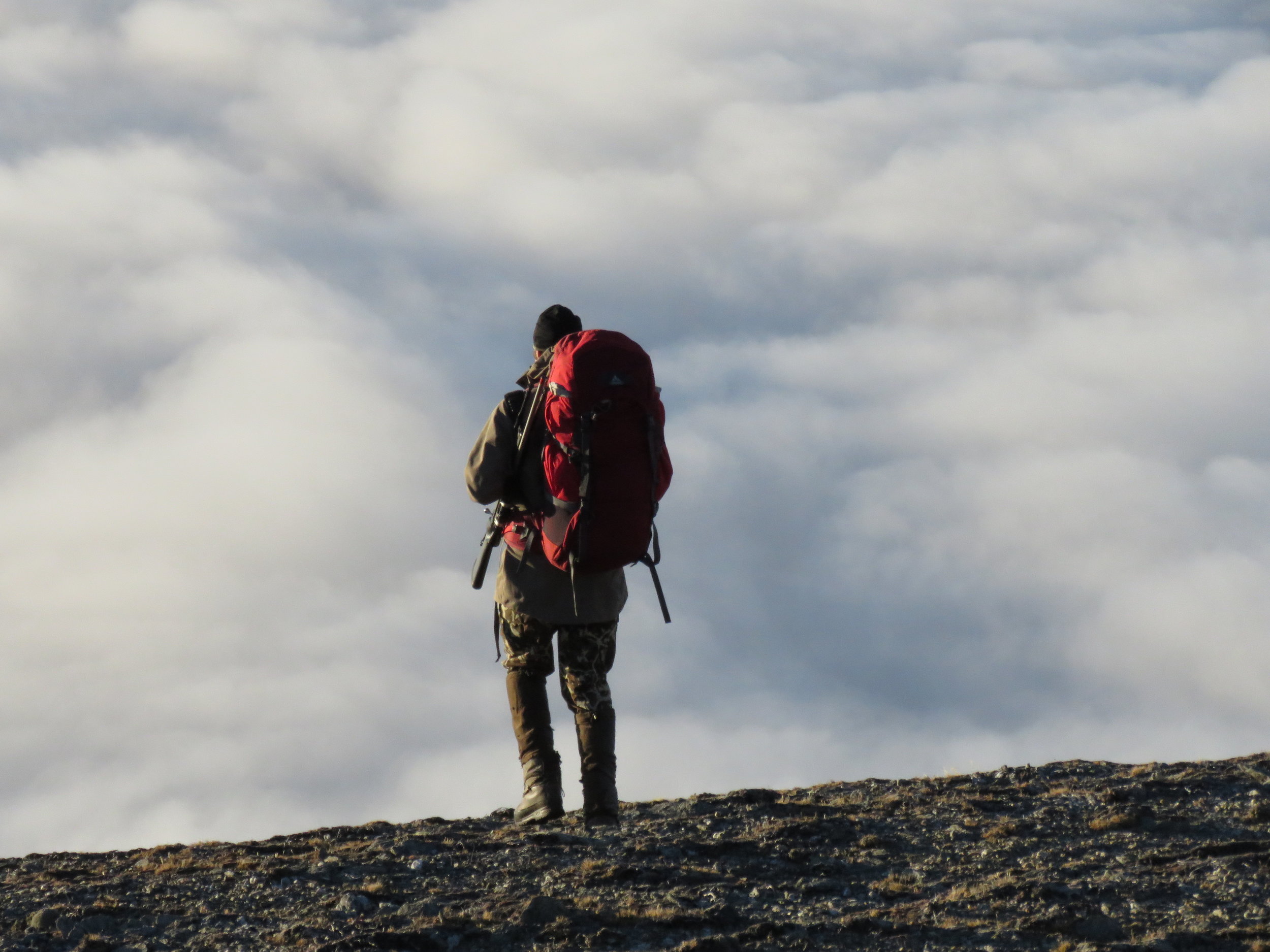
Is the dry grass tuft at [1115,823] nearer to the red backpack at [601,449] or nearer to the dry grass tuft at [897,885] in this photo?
the dry grass tuft at [897,885]

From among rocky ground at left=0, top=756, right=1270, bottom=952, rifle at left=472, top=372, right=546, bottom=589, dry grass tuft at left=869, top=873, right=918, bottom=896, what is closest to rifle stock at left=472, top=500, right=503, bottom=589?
rifle at left=472, top=372, right=546, bottom=589

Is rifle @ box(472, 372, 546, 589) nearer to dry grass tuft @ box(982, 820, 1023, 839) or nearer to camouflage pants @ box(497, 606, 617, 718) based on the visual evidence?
camouflage pants @ box(497, 606, 617, 718)

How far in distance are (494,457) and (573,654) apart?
1513mm

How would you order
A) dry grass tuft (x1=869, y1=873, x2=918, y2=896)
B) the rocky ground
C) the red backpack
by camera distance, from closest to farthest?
the rocky ground → dry grass tuft (x1=869, y1=873, x2=918, y2=896) → the red backpack

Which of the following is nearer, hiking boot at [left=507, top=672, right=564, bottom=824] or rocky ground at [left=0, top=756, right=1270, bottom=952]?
rocky ground at [left=0, top=756, right=1270, bottom=952]

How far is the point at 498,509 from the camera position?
9250mm

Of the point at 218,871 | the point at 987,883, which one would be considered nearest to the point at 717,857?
the point at 987,883

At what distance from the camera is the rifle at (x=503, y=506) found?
888 cm

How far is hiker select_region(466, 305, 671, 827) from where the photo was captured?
8.50 meters

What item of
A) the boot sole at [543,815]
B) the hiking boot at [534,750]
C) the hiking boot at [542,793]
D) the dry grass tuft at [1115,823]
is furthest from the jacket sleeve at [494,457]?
Result: the dry grass tuft at [1115,823]

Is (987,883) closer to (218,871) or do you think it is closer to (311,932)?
(311,932)

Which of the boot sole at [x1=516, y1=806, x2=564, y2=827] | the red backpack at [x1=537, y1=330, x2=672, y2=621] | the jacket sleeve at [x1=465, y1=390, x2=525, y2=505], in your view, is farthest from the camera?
the boot sole at [x1=516, y1=806, x2=564, y2=827]

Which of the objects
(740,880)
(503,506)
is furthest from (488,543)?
(740,880)

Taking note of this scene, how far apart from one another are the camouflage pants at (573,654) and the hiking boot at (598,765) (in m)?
0.07
